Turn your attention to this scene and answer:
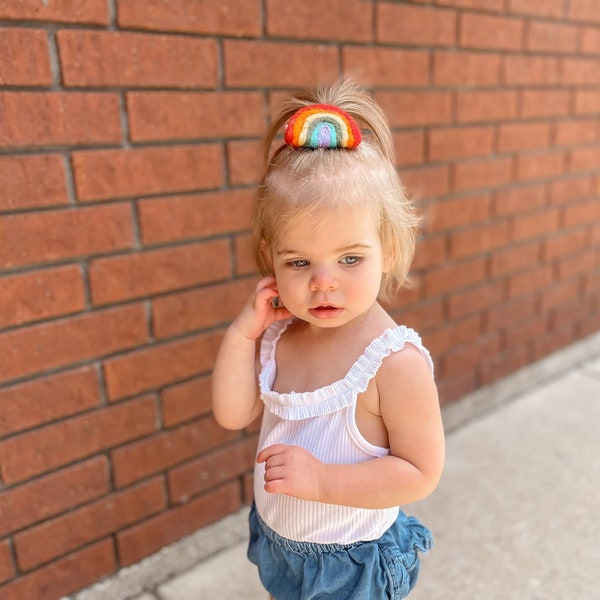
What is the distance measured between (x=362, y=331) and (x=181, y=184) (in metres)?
0.88

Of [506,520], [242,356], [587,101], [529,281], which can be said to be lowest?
[506,520]

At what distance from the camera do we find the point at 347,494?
3.87ft

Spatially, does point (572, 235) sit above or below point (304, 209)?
below

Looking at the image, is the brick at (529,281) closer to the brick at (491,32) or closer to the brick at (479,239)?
the brick at (479,239)

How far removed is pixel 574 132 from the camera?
3.43 m

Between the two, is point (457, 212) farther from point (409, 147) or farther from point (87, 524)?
point (87, 524)

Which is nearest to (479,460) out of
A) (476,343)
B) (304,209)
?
(476,343)

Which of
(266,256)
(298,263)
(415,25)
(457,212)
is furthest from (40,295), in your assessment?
(457,212)

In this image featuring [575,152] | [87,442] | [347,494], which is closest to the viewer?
[347,494]

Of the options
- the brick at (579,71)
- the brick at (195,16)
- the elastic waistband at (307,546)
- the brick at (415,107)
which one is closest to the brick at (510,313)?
the brick at (415,107)

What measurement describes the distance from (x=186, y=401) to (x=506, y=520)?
1.26m

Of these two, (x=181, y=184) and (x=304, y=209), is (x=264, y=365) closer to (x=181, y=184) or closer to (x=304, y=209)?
(x=304, y=209)

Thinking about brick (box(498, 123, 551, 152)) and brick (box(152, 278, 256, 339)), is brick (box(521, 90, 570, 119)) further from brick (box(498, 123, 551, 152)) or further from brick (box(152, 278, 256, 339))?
brick (box(152, 278, 256, 339))

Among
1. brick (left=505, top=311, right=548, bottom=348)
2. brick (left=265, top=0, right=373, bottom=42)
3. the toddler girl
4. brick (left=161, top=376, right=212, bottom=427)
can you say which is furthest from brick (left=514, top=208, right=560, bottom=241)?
the toddler girl
